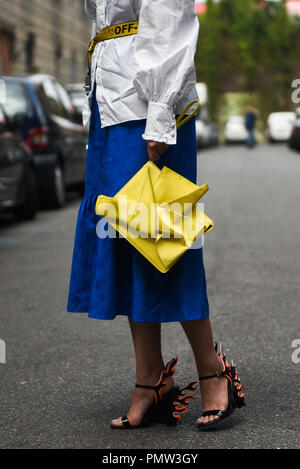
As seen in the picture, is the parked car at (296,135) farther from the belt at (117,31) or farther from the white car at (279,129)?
the belt at (117,31)

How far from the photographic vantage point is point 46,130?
33.0 feet

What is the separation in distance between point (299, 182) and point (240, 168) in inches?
211

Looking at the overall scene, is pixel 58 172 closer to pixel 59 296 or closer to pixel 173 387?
pixel 59 296

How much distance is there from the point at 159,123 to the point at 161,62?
0.20m

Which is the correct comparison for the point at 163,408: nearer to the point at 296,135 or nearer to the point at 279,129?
the point at 296,135

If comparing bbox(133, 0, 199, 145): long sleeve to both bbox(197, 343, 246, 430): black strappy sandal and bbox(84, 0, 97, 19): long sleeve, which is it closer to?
bbox(84, 0, 97, 19): long sleeve

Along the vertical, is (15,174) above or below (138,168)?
below

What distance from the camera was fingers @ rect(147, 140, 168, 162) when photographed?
2.86 metres

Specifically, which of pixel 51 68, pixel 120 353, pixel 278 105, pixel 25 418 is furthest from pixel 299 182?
pixel 278 105

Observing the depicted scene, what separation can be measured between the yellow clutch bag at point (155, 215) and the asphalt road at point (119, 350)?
2.17 ft

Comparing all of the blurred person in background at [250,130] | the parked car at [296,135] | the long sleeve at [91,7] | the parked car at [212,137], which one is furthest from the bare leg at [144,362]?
the parked car at [212,137]

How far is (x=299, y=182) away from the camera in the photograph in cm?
1493

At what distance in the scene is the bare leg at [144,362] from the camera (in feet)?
10.1

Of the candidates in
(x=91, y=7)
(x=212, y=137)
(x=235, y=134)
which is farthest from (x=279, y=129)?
(x=91, y=7)
